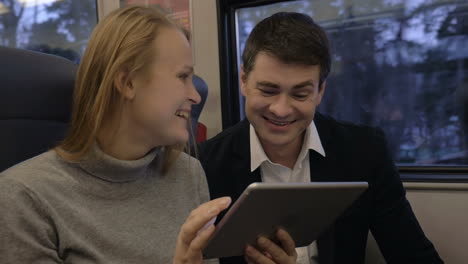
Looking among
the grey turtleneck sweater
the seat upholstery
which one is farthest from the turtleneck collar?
the seat upholstery

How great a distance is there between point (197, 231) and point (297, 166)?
598mm

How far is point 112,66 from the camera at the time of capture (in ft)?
2.71

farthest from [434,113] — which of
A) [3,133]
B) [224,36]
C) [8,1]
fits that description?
[8,1]

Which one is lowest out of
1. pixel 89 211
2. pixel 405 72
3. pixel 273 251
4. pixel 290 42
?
pixel 273 251

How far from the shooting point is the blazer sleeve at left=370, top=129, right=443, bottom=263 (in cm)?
124

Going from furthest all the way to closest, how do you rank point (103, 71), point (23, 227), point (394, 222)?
point (394, 222)
point (103, 71)
point (23, 227)

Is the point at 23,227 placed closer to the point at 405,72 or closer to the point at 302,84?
the point at 302,84

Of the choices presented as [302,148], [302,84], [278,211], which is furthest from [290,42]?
[278,211]

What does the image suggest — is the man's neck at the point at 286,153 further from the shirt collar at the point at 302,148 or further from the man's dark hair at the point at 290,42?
the man's dark hair at the point at 290,42

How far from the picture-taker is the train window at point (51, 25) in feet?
7.80

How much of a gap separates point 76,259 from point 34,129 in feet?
0.87

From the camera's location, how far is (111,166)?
84 centimetres

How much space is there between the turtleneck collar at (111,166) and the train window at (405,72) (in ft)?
3.75

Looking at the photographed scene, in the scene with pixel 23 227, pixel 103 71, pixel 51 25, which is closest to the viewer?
pixel 23 227
